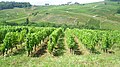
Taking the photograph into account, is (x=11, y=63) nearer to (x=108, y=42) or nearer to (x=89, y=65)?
(x=89, y=65)

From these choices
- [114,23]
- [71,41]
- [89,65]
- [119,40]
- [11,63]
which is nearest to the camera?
[89,65]

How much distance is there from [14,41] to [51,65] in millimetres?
21926

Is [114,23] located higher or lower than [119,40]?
lower

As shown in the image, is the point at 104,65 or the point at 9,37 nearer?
the point at 104,65

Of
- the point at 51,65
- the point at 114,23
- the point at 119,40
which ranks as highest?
the point at 51,65

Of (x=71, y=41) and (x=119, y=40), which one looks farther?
(x=119, y=40)

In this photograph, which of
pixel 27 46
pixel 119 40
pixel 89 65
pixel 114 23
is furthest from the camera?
pixel 114 23

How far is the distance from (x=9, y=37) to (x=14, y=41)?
4.36 meters

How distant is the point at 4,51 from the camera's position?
50312mm

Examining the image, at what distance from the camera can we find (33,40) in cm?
5253

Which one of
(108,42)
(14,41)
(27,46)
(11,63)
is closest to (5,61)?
(11,63)

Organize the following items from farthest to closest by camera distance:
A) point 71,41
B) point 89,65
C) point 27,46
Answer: point 71,41
point 27,46
point 89,65

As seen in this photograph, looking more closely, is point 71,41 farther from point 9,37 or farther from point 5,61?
point 5,61

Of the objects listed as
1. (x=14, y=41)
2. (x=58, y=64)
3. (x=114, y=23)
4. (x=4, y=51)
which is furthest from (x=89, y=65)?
(x=114, y=23)
